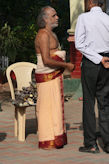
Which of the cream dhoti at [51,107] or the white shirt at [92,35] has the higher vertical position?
the white shirt at [92,35]

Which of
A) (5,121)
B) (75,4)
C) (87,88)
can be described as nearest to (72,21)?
(75,4)

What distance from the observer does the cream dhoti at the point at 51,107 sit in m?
6.98

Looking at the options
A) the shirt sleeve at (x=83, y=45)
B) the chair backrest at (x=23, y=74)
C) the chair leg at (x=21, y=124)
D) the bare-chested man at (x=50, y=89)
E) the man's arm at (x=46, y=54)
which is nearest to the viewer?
the shirt sleeve at (x=83, y=45)

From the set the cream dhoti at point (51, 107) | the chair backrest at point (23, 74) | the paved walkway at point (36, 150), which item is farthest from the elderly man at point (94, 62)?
the chair backrest at point (23, 74)

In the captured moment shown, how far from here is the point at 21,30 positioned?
17.6m

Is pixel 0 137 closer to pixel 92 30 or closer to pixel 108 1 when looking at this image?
pixel 92 30

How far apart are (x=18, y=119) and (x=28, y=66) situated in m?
0.88

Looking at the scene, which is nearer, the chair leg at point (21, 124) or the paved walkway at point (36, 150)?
the paved walkway at point (36, 150)

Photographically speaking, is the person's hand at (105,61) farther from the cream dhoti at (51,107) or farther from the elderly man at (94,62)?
the cream dhoti at (51,107)

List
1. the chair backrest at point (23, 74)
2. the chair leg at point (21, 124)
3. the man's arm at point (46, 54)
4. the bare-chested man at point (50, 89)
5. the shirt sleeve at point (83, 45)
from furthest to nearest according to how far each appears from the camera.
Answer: the chair backrest at point (23, 74), the chair leg at point (21, 124), the bare-chested man at point (50, 89), the man's arm at point (46, 54), the shirt sleeve at point (83, 45)

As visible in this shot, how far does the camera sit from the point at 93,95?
659cm

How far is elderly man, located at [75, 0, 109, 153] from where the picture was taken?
641cm

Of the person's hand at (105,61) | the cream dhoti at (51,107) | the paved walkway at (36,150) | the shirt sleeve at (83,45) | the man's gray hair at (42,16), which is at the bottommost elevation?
the paved walkway at (36,150)

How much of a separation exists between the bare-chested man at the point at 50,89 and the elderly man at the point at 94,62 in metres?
0.48
